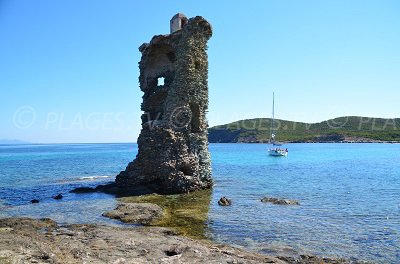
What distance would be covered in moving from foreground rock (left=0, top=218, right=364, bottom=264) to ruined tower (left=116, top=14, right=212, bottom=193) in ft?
44.4

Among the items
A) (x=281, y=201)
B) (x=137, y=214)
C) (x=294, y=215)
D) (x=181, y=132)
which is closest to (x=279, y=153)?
(x=181, y=132)

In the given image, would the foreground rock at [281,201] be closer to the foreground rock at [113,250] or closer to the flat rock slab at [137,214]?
the flat rock slab at [137,214]

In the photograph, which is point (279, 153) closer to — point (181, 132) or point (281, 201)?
point (181, 132)

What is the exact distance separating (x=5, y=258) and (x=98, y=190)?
20785mm

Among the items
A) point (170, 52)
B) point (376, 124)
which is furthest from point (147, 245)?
point (376, 124)

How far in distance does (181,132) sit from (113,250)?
17645 mm

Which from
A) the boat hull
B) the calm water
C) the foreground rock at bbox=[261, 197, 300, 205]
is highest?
the boat hull

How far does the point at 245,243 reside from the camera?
14180 mm

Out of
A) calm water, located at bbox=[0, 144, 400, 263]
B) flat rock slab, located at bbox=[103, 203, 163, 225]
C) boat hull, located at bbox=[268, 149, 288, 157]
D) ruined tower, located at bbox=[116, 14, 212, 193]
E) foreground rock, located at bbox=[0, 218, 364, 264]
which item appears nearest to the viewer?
foreground rock, located at bbox=[0, 218, 364, 264]

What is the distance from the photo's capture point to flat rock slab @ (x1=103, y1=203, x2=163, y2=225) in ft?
58.3

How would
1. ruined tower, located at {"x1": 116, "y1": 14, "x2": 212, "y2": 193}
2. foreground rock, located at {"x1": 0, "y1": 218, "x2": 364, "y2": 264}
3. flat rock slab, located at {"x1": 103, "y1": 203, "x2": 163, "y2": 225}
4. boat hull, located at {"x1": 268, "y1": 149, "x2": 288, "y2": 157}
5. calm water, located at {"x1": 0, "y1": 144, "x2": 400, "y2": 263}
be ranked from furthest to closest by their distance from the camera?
boat hull, located at {"x1": 268, "y1": 149, "x2": 288, "y2": 157}
ruined tower, located at {"x1": 116, "y1": 14, "x2": 212, "y2": 193}
flat rock slab, located at {"x1": 103, "y1": 203, "x2": 163, "y2": 225}
calm water, located at {"x1": 0, "y1": 144, "x2": 400, "y2": 263}
foreground rock, located at {"x1": 0, "y1": 218, "x2": 364, "y2": 264}

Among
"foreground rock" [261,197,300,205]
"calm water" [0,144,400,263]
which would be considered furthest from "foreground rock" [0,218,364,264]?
"foreground rock" [261,197,300,205]

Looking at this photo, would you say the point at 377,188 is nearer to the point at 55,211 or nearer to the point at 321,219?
the point at 321,219

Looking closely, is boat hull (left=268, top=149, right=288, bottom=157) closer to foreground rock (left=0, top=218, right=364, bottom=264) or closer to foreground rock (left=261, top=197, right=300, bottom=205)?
foreground rock (left=261, top=197, right=300, bottom=205)
